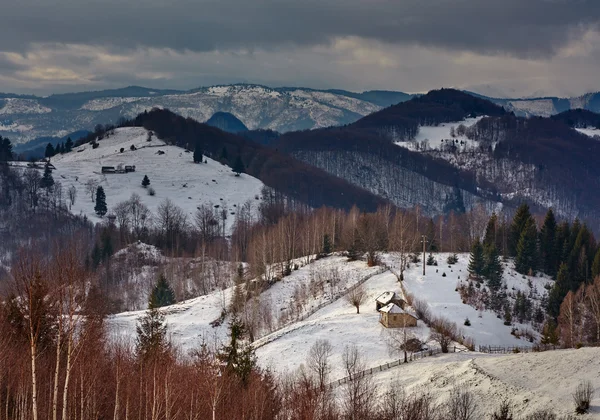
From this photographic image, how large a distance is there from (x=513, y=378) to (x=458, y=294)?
77.1ft

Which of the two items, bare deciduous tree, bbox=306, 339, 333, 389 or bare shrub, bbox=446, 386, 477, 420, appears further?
bare deciduous tree, bbox=306, 339, 333, 389

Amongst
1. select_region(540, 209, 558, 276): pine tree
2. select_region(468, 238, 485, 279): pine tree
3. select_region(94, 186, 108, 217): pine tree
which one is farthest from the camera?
select_region(94, 186, 108, 217): pine tree

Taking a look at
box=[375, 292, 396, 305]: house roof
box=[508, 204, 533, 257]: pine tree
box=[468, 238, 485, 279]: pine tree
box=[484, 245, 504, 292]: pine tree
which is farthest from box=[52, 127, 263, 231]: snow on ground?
box=[375, 292, 396, 305]: house roof

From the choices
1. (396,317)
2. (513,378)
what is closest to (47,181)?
(396,317)

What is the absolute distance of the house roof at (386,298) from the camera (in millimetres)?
46778

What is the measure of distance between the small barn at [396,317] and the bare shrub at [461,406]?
50.4 ft

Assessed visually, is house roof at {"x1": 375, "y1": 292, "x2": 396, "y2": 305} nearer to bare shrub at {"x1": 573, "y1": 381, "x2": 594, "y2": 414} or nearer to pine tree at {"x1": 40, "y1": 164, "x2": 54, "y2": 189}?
bare shrub at {"x1": 573, "y1": 381, "x2": 594, "y2": 414}

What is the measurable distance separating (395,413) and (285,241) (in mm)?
55294

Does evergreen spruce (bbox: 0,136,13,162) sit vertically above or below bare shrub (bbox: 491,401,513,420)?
above

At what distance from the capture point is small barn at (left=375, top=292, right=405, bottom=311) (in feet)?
150

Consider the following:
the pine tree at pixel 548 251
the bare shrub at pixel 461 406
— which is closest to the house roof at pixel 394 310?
the bare shrub at pixel 461 406

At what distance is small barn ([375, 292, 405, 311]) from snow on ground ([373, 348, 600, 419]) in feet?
34.5

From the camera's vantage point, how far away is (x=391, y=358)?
124 feet

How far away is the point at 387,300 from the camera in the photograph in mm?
46906
